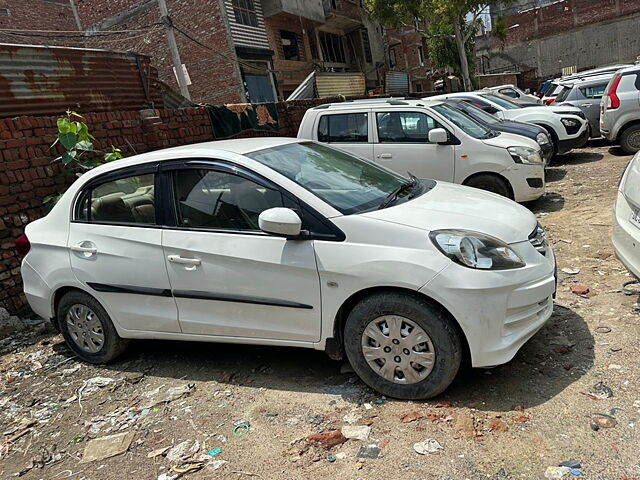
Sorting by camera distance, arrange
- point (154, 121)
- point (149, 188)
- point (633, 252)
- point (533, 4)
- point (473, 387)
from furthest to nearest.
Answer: point (533, 4) → point (154, 121) → point (149, 188) → point (633, 252) → point (473, 387)

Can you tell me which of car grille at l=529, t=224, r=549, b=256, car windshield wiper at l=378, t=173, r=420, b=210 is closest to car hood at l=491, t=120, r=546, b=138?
car windshield wiper at l=378, t=173, r=420, b=210

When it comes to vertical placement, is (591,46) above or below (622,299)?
above

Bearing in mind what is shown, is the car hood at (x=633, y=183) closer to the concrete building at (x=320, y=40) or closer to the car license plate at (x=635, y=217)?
the car license plate at (x=635, y=217)

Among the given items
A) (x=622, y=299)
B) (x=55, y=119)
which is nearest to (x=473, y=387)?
(x=622, y=299)

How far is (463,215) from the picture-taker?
311cm

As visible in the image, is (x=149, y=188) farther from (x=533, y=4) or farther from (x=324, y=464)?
(x=533, y=4)

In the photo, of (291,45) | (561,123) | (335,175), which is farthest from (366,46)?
(335,175)

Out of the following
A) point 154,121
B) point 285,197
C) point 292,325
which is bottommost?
point 292,325

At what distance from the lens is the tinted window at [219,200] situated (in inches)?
129

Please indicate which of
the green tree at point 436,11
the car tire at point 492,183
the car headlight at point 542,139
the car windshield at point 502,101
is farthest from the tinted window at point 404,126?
the green tree at point 436,11

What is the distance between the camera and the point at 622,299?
387cm

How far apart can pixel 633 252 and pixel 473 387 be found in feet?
4.86

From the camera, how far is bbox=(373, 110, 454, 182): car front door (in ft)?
22.7

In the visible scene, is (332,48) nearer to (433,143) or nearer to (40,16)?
(40,16)
